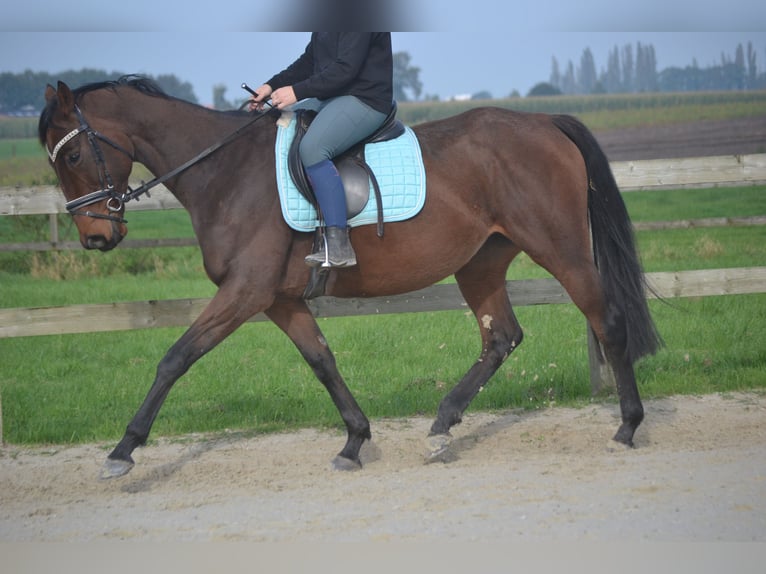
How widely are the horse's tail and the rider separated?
51.5 inches

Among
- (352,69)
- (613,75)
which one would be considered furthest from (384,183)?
(613,75)

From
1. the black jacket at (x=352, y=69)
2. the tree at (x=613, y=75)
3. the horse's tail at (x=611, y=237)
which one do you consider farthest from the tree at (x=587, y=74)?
the black jacket at (x=352, y=69)

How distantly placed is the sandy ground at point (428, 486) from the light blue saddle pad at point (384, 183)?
59.2 inches

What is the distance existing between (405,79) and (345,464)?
136ft

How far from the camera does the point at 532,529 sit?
3908 millimetres

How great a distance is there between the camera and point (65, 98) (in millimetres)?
4867

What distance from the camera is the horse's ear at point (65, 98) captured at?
4.80 meters

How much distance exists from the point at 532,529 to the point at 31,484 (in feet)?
9.94

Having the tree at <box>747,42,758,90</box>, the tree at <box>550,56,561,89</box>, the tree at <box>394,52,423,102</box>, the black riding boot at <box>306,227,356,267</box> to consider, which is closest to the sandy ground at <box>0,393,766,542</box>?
the black riding boot at <box>306,227,356,267</box>

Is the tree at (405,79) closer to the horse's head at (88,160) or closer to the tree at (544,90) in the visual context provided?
the tree at (544,90)

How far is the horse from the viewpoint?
496cm

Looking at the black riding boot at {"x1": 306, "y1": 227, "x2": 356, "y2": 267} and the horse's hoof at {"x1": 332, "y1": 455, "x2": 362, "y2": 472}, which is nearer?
the black riding boot at {"x1": 306, "y1": 227, "x2": 356, "y2": 267}

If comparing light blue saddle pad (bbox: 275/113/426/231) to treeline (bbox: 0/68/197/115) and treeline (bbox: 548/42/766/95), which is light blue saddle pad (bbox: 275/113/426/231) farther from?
treeline (bbox: 548/42/766/95)

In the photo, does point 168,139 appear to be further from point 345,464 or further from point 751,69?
point 751,69
